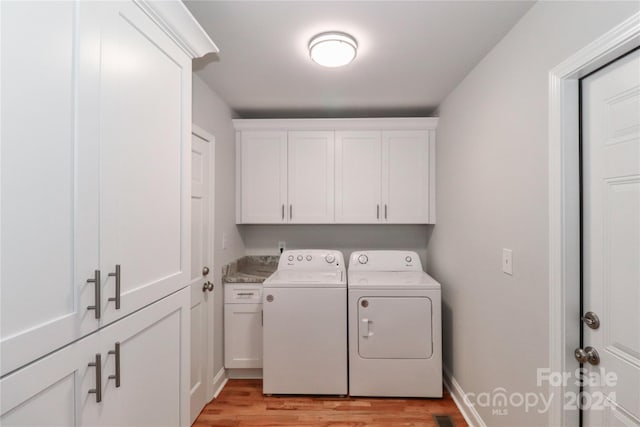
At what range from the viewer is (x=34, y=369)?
0.65 m

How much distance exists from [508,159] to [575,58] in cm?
56

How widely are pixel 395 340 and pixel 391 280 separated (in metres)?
0.45

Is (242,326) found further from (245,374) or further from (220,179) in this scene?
(220,179)

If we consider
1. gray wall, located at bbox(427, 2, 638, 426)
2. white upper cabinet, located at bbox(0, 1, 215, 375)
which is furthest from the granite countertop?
gray wall, located at bbox(427, 2, 638, 426)

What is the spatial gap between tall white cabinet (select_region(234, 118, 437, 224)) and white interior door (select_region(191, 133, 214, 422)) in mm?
620

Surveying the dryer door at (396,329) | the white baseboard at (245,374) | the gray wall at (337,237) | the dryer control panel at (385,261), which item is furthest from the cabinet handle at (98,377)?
the gray wall at (337,237)

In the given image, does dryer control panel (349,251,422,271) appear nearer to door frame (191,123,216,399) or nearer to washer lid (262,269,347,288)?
washer lid (262,269,347,288)

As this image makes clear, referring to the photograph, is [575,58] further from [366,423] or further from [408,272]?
[366,423]

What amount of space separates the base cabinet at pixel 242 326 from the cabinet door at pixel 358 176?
3.45ft

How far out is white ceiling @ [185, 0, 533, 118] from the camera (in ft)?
4.71

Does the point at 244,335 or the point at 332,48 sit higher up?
the point at 332,48

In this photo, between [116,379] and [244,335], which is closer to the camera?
[116,379]

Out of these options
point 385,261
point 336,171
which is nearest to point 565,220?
point 385,261

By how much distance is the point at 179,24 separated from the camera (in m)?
1.16
